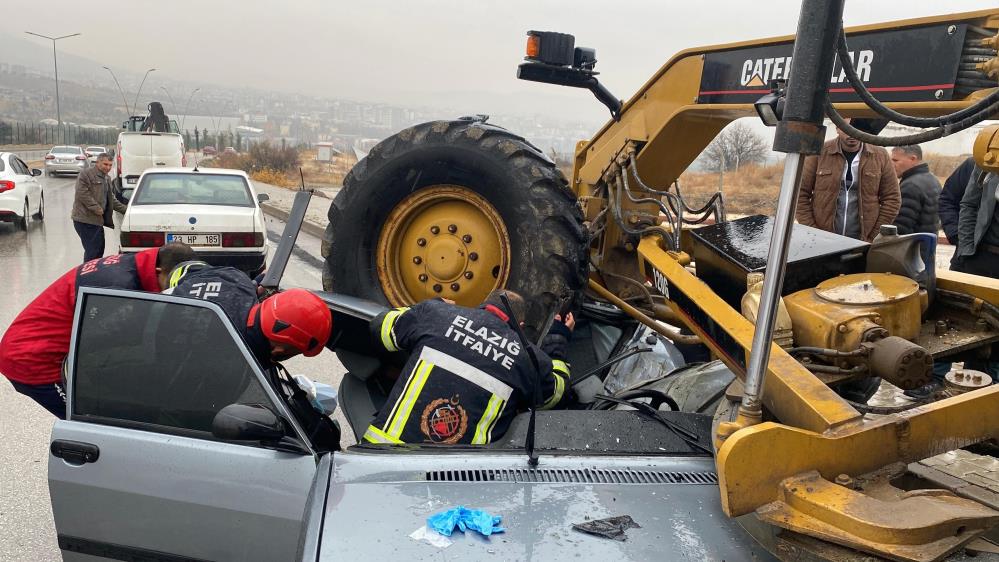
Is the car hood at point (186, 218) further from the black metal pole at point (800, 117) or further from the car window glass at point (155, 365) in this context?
the black metal pole at point (800, 117)

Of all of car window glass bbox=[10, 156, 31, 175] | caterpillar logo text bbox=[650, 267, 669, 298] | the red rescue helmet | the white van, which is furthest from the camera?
the white van

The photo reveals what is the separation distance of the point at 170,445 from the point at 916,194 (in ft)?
18.5

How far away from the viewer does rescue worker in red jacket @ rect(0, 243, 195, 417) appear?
3.46 m

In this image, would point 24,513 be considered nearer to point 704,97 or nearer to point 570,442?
point 570,442

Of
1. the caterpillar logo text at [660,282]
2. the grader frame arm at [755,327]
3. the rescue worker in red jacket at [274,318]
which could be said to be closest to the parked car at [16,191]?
the rescue worker in red jacket at [274,318]

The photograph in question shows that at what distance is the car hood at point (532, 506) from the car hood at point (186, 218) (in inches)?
283

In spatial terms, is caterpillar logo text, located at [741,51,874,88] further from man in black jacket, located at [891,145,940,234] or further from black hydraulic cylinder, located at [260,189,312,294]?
man in black jacket, located at [891,145,940,234]

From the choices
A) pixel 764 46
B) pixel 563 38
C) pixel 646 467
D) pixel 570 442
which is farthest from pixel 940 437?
pixel 563 38

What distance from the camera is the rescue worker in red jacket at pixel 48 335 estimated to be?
11.4 ft

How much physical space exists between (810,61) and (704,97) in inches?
84.6

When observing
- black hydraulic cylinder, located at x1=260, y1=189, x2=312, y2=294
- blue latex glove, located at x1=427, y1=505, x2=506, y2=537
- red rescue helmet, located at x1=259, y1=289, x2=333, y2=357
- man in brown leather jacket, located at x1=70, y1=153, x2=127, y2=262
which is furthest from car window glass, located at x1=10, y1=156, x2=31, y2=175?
blue latex glove, located at x1=427, y1=505, x2=506, y2=537

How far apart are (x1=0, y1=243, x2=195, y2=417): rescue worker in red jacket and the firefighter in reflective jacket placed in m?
1.61

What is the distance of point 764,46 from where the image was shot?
3.37 m

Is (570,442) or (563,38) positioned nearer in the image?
(570,442)
